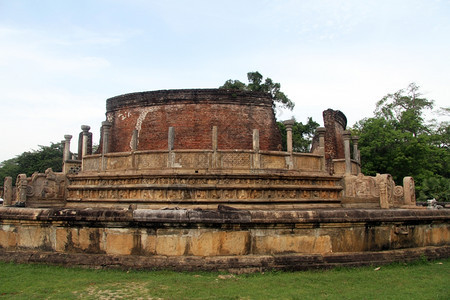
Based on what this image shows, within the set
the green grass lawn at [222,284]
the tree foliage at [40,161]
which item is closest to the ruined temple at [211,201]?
the green grass lawn at [222,284]

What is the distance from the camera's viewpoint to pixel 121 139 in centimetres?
1855

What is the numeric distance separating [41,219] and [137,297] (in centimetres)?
253

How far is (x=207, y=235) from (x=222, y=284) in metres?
0.86

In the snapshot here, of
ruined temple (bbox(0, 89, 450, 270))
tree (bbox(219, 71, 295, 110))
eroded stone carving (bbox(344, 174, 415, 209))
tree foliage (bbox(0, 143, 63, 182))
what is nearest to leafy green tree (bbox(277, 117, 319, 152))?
tree (bbox(219, 71, 295, 110))

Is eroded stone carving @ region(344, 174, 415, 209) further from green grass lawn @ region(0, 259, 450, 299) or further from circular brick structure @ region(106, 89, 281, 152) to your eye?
circular brick structure @ region(106, 89, 281, 152)

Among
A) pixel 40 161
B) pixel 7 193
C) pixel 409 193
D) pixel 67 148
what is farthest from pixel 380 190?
pixel 40 161

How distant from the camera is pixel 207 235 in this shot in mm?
5102

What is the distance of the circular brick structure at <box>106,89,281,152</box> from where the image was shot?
1730 centimetres

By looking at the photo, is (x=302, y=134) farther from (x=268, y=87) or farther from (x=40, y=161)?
(x=40, y=161)

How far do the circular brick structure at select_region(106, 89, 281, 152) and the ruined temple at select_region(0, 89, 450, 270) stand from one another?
0.16 ft

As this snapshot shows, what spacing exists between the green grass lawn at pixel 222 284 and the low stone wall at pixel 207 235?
0.28 metres

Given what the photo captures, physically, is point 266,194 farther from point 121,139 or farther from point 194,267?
point 121,139

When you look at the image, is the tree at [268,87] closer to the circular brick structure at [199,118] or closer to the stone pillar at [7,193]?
the circular brick structure at [199,118]

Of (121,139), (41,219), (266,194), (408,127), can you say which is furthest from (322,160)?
(408,127)
